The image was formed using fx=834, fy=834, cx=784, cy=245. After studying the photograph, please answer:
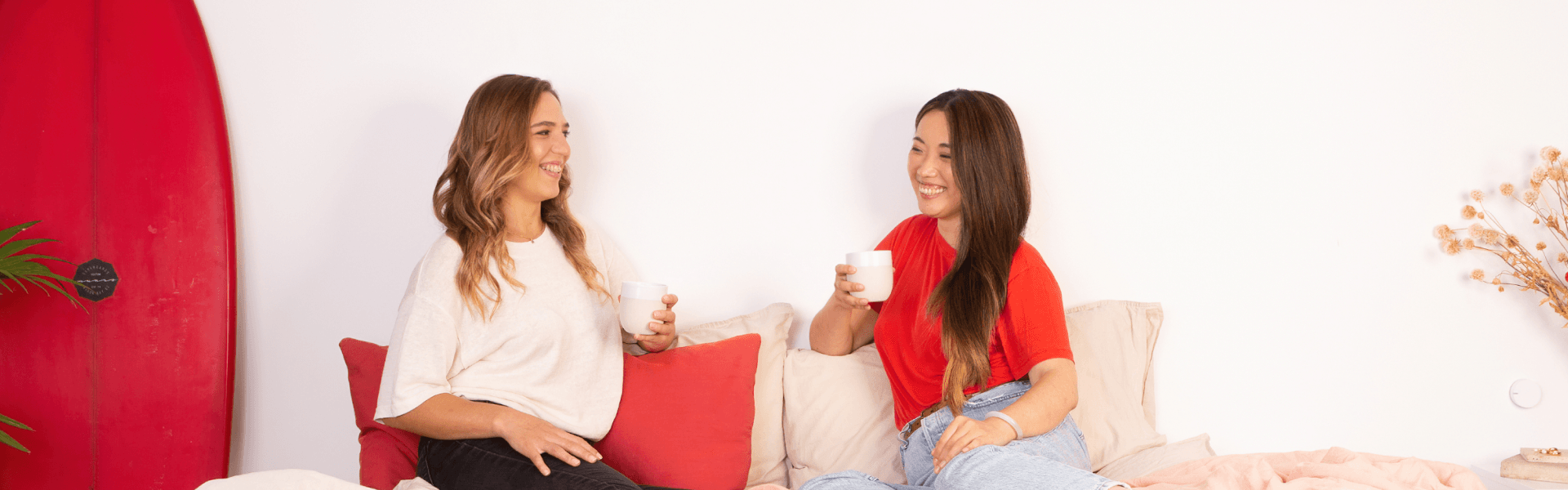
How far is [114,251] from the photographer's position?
2033 mm

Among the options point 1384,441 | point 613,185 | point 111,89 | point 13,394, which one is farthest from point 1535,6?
point 13,394

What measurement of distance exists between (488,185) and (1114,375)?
4.61ft

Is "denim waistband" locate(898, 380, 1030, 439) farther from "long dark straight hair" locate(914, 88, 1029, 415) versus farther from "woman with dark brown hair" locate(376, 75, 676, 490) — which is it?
"woman with dark brown hair" locate(376, 75, 676, 490)

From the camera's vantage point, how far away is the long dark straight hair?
5.03ft

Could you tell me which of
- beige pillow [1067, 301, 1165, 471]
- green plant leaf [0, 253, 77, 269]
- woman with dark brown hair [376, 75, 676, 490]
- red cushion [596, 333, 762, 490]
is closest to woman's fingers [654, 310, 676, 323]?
woman with dark brown hair [376, 75, 676, 490]

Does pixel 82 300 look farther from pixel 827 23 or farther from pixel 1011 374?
pixel 1011 374

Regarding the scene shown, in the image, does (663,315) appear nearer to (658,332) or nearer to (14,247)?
(658,332)

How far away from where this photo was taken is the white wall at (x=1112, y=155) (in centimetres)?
197

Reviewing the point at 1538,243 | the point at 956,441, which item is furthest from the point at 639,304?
the point at 1538,243

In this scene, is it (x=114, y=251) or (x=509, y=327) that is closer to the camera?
(x=509, y=327)

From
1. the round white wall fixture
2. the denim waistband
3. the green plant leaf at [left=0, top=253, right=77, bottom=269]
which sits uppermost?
the green plant leaf at [left=0, top=253, right=77, bottom=269]

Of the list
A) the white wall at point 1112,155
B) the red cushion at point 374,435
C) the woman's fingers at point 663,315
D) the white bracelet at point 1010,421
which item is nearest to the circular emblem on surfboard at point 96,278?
the white wall at point 1112,155

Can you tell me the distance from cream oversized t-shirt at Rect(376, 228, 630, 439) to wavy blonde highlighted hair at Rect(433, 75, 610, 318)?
0.08 ft

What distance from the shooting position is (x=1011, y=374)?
1611mm
